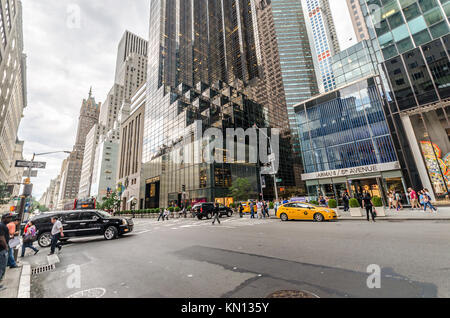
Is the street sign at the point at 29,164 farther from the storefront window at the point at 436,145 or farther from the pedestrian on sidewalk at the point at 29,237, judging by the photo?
the storefront window at the point at 436,145

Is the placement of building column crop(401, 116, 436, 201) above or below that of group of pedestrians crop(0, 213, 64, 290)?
above

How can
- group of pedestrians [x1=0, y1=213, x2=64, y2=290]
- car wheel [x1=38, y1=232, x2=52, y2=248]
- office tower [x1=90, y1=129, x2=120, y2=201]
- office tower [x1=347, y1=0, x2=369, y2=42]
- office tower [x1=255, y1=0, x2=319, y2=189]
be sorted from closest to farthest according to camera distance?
group of pedestrians [x1=0, y1=213, x2=64, y2=290]
car wheel [x1=38, y1=232, x2=52, y2=248]
office tower [x1=255, y1=0, x2=319, y2=189]
office tower [x1=90, y1=129, x2=120, y2=201]
office tower [x1=347, y1=0, x2=369, y2=42]

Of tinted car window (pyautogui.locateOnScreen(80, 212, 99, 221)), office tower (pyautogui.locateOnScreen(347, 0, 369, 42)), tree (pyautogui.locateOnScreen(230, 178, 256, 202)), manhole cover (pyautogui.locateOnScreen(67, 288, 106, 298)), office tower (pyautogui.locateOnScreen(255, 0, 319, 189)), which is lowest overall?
manhole cover (pyautogui.locateOnScreen(67, 288, 106, 298))

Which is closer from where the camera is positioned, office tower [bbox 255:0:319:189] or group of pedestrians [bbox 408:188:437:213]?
group of pedestrians [bbox 408:188:437:213]

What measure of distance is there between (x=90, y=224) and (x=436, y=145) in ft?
110

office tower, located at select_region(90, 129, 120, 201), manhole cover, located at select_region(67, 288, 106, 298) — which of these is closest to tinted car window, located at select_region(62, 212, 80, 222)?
manhole cover, located at select_region(67, 288, 106, 298)

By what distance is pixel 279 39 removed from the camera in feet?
263

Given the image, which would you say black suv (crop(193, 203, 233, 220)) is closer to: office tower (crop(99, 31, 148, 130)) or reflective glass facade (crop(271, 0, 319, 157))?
reflective glass facade (crop(271, 0, 319, 157))

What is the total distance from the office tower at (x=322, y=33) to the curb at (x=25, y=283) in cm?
12164

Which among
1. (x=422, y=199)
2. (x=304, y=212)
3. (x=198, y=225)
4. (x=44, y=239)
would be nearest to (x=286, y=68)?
(x=422, y=199)

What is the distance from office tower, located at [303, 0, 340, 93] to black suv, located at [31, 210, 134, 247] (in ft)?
386

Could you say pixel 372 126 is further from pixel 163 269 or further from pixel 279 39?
pixel 279 39

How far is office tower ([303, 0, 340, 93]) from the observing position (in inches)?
4397
